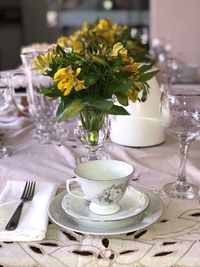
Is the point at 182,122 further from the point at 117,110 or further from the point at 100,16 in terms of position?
the point at 100,16

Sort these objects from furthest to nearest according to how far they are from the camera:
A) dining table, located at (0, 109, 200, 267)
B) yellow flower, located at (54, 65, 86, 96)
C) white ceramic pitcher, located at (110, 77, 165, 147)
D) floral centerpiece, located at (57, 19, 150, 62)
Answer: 1. floral centerpiece, located at (57, 19, 150, 62)
2. white ceramic pitcher, located at (110, 77, 165, 147)
3. yellow flower, located at (54, 65, 86, 96)
4. dining table, located at (0, 109, 200, 267)

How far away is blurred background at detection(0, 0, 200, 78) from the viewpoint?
142 inches

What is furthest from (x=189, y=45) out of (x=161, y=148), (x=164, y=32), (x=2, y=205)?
(x=2, y=205)

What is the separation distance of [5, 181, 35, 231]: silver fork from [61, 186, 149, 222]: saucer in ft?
0.26

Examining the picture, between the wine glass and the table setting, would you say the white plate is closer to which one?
the table setting

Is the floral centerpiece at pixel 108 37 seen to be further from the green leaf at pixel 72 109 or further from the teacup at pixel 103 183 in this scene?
the teacup at pixel 103 183

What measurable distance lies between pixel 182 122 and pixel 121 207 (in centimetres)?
26

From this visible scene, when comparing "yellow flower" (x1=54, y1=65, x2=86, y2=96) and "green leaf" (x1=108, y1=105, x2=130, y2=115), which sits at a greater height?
"yellow flower" (x1=54, y1=65, x2=86, y2=96)

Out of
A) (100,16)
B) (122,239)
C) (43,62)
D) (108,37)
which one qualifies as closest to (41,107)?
(43,62)

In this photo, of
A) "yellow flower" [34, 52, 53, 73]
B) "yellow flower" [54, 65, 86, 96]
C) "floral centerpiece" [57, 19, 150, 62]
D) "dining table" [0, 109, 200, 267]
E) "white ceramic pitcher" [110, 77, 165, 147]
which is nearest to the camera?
"dining table" [0, 109, 200, 267]

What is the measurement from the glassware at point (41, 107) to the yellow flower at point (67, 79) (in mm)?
368

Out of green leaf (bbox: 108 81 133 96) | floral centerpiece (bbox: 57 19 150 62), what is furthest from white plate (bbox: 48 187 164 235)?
floral centerpiece (bbox: 57 19 150 62)

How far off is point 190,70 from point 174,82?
0.34 m

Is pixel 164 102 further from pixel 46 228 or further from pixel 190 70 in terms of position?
pixel 190 70
